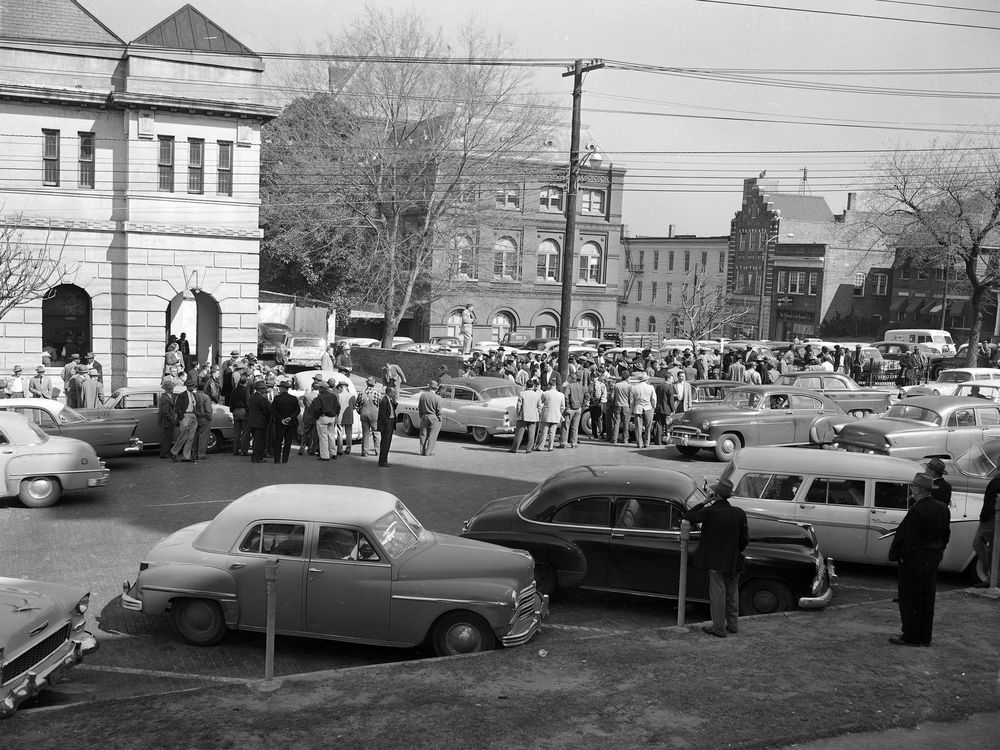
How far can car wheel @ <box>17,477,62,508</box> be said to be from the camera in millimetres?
15617

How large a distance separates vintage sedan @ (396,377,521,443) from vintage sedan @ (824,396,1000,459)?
8352 mm

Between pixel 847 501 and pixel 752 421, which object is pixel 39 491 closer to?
pixel 847 501

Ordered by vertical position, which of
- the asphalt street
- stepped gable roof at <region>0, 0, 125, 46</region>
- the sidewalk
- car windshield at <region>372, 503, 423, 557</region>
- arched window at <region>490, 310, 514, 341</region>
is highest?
stepped gable roof at <region>0, 0, 125, 46</region>

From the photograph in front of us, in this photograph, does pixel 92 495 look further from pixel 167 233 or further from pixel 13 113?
pixel 13 113

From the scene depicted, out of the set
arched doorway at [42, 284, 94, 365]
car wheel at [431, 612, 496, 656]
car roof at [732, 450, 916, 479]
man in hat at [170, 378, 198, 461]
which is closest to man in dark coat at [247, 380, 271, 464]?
man in hat at [170, 378, 198, 461]

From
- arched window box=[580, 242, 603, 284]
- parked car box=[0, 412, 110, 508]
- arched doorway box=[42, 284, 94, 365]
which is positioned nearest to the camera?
parked car box=[0, 412, 110, 508]

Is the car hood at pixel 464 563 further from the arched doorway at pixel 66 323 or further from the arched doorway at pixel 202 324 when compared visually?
the arched doorway at pixel 66 323

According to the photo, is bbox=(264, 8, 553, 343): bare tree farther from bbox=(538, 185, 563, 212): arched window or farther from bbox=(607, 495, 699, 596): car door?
bbox=(607, 495, 699, 596): car door

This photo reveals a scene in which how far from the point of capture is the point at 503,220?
50.3 metres

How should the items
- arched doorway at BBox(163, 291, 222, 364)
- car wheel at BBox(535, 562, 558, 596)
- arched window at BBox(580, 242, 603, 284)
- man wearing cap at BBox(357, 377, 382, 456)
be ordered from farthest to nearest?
arched window at BBox(580, 242, 603, 284)
arched doorway at BBox(163, 291, 222, 364)
man wearing cap at BBox(357, 377, 382, 456)
car wheel at BBox(535, 562, 558, 596)

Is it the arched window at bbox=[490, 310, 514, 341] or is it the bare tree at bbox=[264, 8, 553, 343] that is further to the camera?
the arched window at bbox=[490, 310, 514, 341]

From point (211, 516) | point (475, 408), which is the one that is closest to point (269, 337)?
point (475, 408)

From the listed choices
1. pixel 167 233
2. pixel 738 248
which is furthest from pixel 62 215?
pixel 738 248

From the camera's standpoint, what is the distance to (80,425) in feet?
60.5
